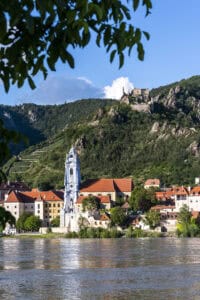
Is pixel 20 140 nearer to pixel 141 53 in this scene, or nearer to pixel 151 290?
pixel 141 53

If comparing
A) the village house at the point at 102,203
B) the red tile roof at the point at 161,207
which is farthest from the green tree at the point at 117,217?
the village house at the point at 102,203

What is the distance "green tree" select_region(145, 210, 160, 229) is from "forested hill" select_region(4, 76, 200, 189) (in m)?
37.7

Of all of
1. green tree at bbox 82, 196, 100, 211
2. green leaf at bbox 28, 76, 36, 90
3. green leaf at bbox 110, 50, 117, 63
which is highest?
green tree at bbox 82, 196, 100, 211

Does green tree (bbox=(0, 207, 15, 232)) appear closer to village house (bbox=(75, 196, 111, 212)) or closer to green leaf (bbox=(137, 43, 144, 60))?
green leaf (bbox=(137, 43, 144, 60))

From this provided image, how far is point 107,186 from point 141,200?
14893mm

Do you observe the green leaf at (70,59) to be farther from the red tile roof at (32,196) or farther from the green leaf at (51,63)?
the red tile roof at (32,196)

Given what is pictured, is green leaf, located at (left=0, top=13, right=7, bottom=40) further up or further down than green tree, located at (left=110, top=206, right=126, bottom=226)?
further down

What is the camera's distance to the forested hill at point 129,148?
511 ft

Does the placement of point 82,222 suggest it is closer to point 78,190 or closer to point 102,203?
point 102,203

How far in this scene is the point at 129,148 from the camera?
174750 millimetres

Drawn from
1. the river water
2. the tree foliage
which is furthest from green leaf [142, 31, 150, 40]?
the river water

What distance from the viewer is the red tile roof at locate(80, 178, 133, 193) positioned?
124188 millimetres

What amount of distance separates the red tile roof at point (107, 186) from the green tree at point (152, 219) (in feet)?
69.3

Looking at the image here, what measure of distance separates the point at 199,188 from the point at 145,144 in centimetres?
6283
